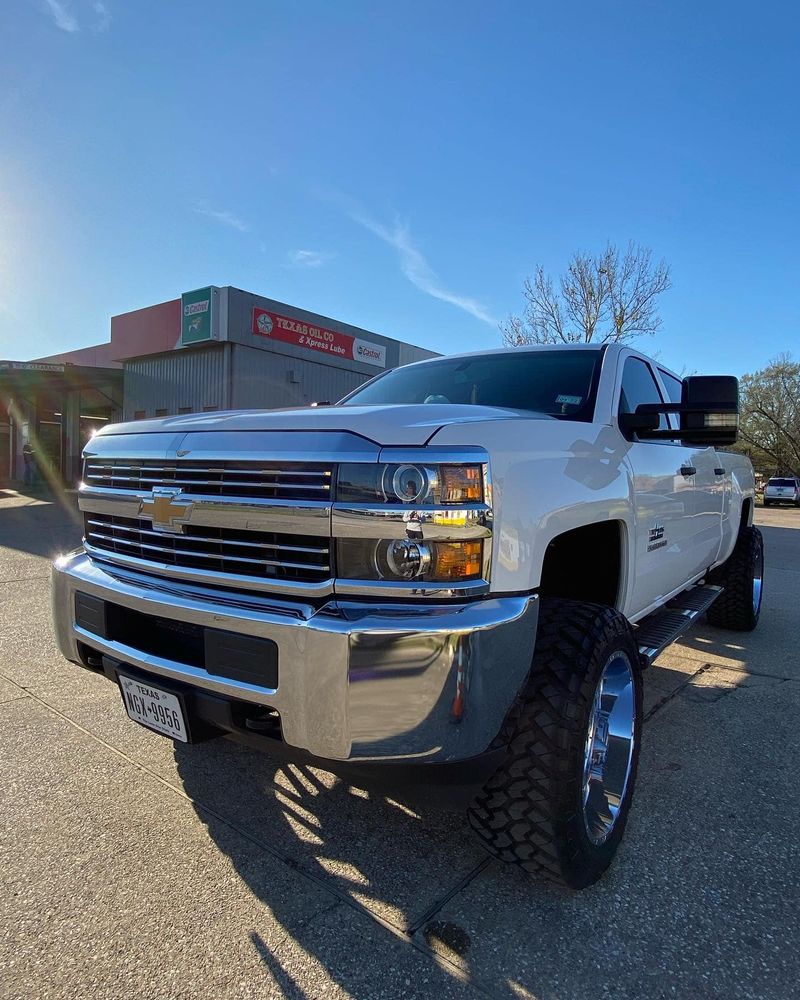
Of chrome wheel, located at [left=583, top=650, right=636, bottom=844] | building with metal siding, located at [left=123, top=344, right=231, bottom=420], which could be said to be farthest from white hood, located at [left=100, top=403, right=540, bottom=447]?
building with metal siding, located at [left=123, top=344, right=231, bottom=420]

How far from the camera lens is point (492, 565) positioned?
1747 mm

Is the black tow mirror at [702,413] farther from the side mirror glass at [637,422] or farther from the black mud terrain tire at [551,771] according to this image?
the black mud terrain tire at [551,771]

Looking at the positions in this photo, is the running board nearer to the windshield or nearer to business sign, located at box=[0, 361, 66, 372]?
the windshield

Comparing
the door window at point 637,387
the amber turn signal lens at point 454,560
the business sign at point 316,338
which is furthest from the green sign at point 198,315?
the amber turn signal lens at point 454,560

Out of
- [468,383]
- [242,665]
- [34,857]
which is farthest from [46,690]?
[468,383]

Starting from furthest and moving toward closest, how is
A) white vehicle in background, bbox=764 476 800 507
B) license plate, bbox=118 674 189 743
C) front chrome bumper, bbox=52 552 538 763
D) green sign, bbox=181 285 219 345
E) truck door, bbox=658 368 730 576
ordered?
white vehicle in background, bbox=764 476 800 507 < green sign, bbox=181 285 219 345 < truck door, bbox=658 368 730 576 < license plate, bbox=118 674 189 743 < front chrome bumper, bbox=52 552 538 763

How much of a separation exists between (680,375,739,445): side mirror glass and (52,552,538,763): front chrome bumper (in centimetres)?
132

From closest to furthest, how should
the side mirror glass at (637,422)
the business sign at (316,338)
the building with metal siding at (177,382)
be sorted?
1. the side mirror glass at (637,422)
2. the building with metal siding at (177,382)
3. the business sign at (316,338)

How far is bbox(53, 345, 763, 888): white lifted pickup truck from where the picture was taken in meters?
1.67

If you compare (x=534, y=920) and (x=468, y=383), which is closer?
(x=534, y=920)

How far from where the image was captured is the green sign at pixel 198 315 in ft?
Result: 57.0

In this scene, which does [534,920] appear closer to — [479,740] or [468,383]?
[479,740]

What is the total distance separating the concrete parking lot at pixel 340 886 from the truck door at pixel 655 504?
0.84 m

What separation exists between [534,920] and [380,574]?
46.3 inches
